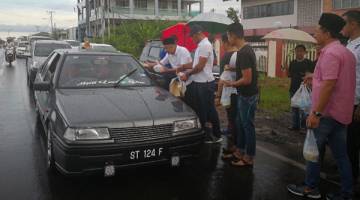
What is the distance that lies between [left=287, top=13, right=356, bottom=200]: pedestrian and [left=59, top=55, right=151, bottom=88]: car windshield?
2679mm

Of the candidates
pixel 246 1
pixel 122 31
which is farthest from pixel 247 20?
pixel 122 31

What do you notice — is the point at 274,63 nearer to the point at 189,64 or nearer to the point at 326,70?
the point at 189,64

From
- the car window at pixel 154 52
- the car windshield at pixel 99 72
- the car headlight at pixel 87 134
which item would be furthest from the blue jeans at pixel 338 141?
the car window at pixel 154 52

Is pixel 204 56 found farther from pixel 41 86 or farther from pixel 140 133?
pixel 41 86

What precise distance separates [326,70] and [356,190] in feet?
5.14

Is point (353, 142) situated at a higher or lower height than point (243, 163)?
higher

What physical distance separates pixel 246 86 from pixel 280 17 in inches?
1237

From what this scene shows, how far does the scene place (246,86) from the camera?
507 centimetres

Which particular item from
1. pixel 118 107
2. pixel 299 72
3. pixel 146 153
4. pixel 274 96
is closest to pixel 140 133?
pixel 146 153

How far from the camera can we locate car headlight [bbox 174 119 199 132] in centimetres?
462

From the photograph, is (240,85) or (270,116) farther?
(270,116)

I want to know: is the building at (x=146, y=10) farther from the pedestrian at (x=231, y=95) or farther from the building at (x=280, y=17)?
the pedestrian at (x=231, y=95)

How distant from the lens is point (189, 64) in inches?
259

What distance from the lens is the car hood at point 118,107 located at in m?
4.34
